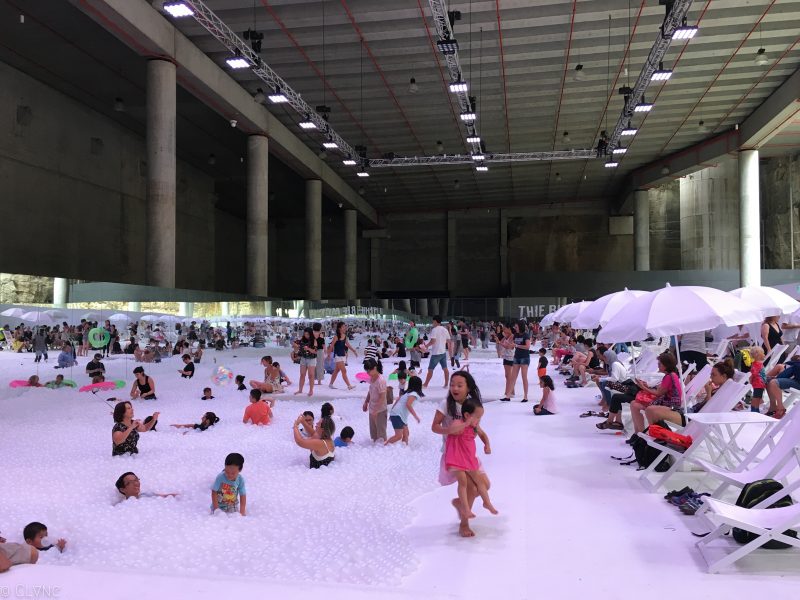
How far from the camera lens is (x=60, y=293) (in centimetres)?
1223

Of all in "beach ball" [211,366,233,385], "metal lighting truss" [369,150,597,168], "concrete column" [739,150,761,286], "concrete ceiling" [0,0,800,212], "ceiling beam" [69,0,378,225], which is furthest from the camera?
"concrete column" [739,150,761,286]

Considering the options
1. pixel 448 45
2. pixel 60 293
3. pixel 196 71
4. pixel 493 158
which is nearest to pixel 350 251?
pixel 493 158

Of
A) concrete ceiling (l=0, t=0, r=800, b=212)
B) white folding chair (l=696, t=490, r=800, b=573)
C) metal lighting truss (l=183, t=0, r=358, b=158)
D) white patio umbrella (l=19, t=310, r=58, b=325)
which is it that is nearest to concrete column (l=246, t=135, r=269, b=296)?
concrete ceiling (l=0, t=0, r=800, b=212)

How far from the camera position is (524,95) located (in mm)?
23656

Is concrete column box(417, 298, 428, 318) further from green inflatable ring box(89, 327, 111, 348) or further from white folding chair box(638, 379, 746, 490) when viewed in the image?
white folding chair box(638, 379, 746, 490)

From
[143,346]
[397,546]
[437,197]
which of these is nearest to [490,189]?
[437,197]

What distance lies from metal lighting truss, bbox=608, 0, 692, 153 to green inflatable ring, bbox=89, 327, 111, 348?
15.1m

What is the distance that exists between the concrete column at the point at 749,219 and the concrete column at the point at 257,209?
2097 centimetres

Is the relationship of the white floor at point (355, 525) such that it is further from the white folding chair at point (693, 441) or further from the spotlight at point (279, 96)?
the spotlight at point (279, 96)

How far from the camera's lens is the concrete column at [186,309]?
15927mm

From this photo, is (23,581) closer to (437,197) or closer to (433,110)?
(433,110)

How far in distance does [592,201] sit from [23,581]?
1726 inches

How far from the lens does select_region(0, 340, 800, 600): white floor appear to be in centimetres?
382

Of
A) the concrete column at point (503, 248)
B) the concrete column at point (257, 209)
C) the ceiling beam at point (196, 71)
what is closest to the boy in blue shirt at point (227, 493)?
the ceiling beam at point (196, 71)
